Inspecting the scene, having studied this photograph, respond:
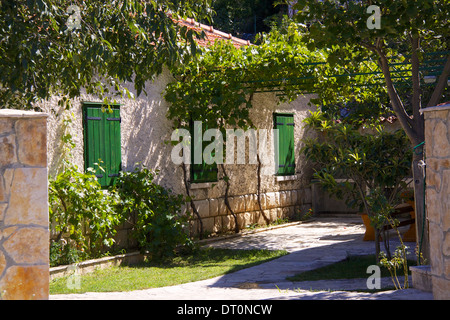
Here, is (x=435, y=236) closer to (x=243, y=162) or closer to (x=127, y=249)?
(x=127, y=249)

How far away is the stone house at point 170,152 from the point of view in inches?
354

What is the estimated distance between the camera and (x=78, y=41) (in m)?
6.25

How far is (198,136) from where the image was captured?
1114 cm

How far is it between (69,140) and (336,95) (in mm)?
5582

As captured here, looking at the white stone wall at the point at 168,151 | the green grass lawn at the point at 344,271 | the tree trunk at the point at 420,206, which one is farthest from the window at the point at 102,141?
the tree trunk at the point at 420,206

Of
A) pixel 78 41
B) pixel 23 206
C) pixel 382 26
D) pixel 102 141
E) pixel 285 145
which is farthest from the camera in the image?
pixel 285 145

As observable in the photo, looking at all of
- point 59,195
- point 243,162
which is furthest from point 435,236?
point 243,162

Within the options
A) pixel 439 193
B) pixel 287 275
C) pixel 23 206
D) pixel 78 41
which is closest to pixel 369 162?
pixel 287 275

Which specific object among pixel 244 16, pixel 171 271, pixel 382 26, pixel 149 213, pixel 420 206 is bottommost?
pixel 171 271

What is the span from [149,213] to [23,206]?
476cm

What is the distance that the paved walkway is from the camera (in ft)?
19.7

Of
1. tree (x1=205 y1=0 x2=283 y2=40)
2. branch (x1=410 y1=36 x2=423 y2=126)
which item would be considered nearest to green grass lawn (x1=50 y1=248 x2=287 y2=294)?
branch (x1=410 y1=36 x2=423 y2=126)

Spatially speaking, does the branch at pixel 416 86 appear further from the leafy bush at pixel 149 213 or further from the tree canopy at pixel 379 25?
the leafy bush at pixel 149 213

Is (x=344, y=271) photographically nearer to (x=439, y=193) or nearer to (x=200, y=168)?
(x=439, y=193)
